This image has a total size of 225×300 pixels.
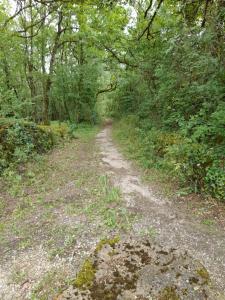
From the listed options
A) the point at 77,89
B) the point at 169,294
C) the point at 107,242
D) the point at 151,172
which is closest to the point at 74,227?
the point at 107,242

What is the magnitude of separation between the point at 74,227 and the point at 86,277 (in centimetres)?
137

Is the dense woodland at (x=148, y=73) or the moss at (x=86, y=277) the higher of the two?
the dense woodland at (x=148, y=73)

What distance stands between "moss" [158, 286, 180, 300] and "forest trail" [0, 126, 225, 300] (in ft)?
2.06

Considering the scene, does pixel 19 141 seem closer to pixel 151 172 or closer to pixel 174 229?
pixel 151 172

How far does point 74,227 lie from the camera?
3941 mm

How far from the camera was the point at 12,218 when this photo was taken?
450cm

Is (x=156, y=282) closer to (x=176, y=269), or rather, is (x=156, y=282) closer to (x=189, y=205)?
(x=176, y=269)

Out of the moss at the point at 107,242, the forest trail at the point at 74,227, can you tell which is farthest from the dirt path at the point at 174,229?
the moss at the point at 107,242

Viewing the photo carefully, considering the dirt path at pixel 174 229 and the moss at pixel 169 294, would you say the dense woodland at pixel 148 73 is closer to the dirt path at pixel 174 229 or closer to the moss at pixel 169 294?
the dirt path at pixel 174 229

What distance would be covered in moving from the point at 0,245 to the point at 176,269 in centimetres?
266

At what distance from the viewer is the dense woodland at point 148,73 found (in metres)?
5.55

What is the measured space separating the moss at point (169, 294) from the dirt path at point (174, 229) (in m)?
0.60

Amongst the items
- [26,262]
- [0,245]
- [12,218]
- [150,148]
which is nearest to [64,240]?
[26,262]

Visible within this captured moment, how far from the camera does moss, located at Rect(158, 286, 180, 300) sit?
2389mm
